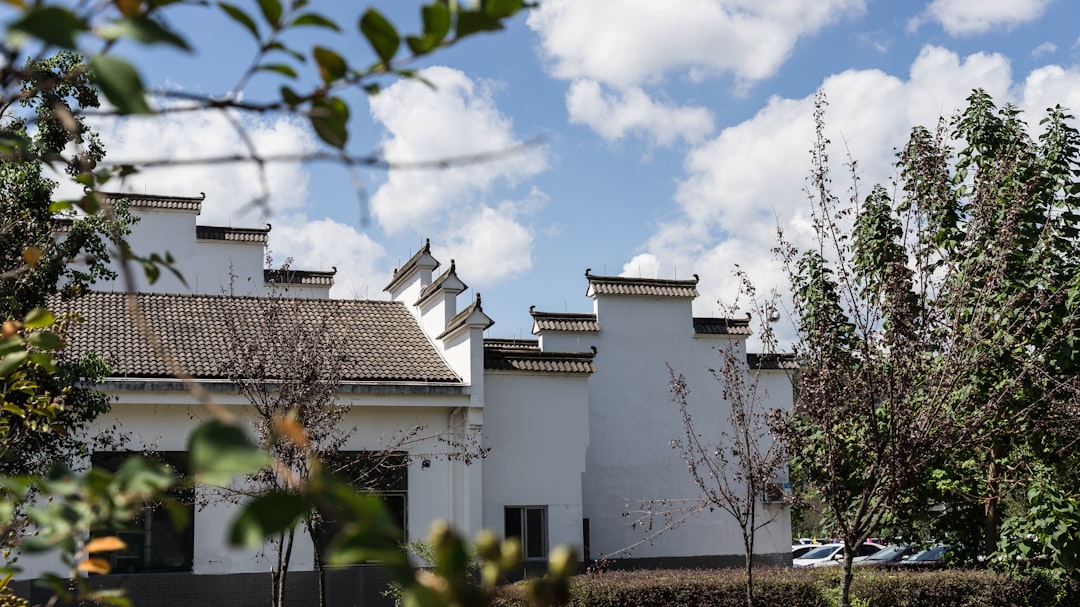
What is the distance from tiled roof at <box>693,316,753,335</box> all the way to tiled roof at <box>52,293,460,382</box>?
18.7ft

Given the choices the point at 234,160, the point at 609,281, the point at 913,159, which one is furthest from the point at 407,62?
the point at 609,281

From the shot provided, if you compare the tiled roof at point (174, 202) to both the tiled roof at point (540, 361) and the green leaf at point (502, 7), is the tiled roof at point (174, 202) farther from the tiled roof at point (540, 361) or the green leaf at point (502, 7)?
the green leaf at point (502, 7)

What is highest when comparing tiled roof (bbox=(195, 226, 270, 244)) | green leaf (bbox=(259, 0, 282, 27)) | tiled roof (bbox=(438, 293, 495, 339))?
tiled roof (bbox=(195, 226, 270, 244))

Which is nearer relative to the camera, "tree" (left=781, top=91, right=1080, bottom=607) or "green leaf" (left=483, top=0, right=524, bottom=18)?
"green leaf" (left=483, top=0, right=524, bottom=18)

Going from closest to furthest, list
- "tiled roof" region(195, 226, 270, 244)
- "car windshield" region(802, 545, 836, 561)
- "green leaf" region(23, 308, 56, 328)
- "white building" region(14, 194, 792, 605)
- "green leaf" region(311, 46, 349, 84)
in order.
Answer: "green leaf" region(311, 46, 349, 84), "green leaf" region(23, 308, 56, 328), "white building" region(14, 194, 792, 605), "tiled roof" region(195, 226, 270, 244), "car windshield" region(802, 545, 836, 561)

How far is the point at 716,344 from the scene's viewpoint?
21.1m

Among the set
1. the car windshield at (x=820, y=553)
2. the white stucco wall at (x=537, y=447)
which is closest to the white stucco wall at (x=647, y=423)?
the white stucco wall at (x=537, y=447)

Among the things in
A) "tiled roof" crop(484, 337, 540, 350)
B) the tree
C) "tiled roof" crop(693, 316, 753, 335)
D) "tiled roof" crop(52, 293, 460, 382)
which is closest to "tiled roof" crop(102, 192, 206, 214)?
"tiled roof" crop(52, 293, 460, 382)

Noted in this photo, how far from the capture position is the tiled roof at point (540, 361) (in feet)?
59.1

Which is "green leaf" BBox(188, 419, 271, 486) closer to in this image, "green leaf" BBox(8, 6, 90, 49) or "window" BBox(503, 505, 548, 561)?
"green leaf" BBox(8, 6, 90, 49)

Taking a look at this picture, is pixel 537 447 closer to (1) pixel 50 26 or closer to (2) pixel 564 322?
(2) pixel 564 322

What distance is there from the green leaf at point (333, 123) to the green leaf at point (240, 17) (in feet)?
0.52

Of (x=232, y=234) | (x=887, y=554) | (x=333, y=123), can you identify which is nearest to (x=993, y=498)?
(x=333, y=123)

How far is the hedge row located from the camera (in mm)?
12859
